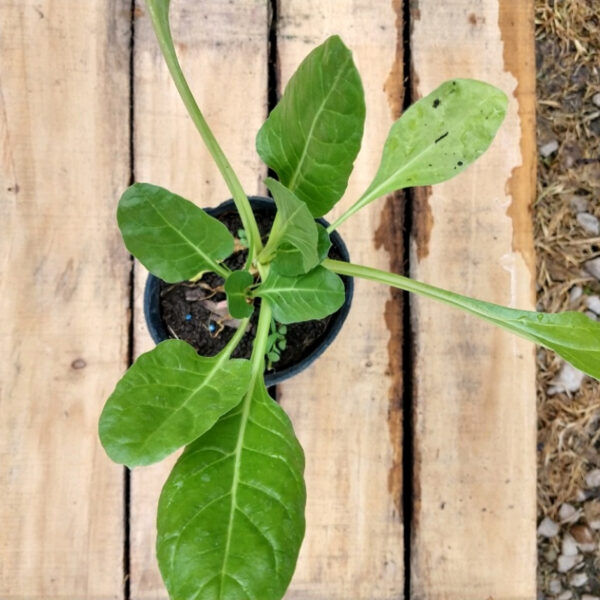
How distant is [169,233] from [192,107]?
117 mm

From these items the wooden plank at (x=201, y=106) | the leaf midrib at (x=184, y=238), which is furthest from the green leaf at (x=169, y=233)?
the wooden plank at (x=201, y=106)

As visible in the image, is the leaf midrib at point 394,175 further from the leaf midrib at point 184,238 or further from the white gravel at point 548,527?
the white gravel at point 548,527

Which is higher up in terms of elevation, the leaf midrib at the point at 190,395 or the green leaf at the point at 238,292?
the green leaf at the point at 238,292

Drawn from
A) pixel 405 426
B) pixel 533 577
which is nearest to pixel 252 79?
pixel 405 426

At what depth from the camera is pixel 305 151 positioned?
618 millimetres

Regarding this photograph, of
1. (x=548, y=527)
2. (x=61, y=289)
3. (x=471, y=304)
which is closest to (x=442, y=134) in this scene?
(x=471, y=304)

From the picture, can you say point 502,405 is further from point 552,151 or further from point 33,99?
point 33,99

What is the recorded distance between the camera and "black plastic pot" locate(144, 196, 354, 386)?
786 millimetres

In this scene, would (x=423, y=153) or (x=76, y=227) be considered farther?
(x=76, y=227)

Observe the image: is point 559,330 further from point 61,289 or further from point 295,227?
point 61,289

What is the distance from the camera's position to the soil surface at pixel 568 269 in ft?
3.75

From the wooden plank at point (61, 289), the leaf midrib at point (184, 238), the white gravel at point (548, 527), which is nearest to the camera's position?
the leaf midrib at point (184, 238)

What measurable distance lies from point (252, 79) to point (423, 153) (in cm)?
30

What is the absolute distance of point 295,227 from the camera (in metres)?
0.61
